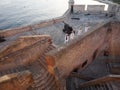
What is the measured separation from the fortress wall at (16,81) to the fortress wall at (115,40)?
32.7 feet

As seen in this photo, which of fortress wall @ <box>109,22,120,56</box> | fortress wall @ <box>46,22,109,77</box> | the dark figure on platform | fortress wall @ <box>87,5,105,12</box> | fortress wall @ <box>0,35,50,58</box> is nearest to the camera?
fortress wall @ <box>46,22,109,77</box>

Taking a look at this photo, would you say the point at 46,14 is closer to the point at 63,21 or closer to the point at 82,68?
the point at 63,21

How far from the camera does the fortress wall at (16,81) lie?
7812mm

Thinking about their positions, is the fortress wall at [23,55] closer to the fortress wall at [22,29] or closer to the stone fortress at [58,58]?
the stone fortress at [58,58]

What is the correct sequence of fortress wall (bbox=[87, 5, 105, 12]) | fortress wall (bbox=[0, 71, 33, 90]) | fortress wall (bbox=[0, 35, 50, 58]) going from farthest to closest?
fortress wall (bbox=[87, 5, 105, 12]), fortress wall (bbox=[0, 35, 50, 58]), fortress wall (bbox=[0, 71, 33, 90])

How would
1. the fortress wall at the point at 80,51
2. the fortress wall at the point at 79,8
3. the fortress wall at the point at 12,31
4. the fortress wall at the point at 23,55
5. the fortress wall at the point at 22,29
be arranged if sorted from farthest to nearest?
the fortress wall at the point at 79,8
the fortress wall at the point at 22,29
the fortress wall at the point at 12,31
the fortress wall at the point at 80,51
the fortress wall at the point at 23,55

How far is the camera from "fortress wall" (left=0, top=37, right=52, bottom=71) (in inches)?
410

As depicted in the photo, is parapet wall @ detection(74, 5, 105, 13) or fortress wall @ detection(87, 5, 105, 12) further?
fortress wall @ detection(87, 5, 105, 12)

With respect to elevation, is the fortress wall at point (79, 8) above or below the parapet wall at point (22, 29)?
above

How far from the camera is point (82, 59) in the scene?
13.5 meters

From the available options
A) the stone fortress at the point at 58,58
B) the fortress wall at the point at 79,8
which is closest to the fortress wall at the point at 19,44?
the stone fortress at the point at 58,58

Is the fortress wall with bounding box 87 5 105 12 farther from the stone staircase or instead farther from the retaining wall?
the stone staircase

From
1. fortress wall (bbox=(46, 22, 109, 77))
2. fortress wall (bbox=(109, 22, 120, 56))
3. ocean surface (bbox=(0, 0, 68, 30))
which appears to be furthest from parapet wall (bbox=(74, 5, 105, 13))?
→ ocean surface (bbox=(0, 0, 68, 30))

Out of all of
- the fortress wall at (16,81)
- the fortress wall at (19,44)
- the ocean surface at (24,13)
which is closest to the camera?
the fortress wall at (16,81)
